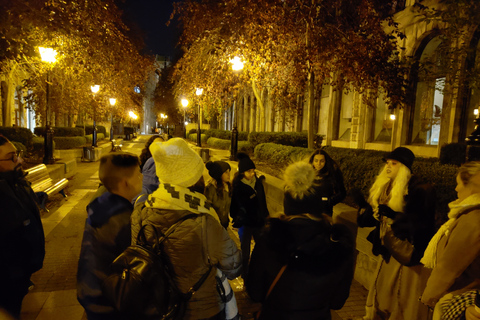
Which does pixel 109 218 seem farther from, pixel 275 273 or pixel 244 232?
pixel 244 232

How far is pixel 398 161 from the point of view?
3.11 meters

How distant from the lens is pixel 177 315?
1.84 m

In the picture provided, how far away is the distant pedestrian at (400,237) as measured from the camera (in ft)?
9.22

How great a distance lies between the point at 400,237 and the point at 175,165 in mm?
2131

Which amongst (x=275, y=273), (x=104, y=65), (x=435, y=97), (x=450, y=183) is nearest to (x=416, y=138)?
(x=435, y=97)

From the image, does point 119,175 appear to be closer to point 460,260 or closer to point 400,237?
point 460,260

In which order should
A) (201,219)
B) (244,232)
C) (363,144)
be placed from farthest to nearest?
(363,144) < (244,232) < (201,219)

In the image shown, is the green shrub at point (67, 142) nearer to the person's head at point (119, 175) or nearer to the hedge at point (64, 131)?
the hedge at point (64, 131)

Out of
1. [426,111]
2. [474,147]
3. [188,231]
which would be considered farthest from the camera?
[426,111]

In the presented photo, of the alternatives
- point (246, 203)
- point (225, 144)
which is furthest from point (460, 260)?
point (225, 144)

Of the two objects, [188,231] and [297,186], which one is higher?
[297,186]

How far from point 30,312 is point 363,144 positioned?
1485cm

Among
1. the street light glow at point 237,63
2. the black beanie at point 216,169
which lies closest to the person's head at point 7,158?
the black beanie at point 216,169

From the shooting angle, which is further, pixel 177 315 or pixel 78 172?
pixel 78 172
